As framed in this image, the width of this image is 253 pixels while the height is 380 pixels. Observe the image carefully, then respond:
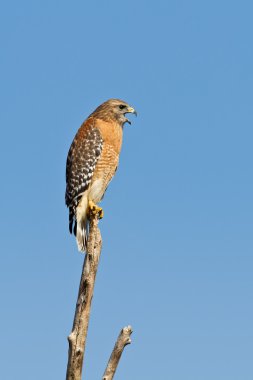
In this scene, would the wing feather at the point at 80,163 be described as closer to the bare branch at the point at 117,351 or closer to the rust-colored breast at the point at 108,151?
the rust-colored breast at the point at 108,151

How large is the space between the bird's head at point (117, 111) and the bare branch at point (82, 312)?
3.43 metres

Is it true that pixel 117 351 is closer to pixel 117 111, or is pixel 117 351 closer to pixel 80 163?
pixel 80 163

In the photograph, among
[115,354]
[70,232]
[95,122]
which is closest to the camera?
[115,354]

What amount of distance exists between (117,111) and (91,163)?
1.16 m

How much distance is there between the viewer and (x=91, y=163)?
1202cm

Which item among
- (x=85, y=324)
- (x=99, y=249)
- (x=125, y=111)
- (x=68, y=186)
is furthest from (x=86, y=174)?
(x=85, y=324)

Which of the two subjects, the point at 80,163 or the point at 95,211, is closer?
Answer: the point at 95,211

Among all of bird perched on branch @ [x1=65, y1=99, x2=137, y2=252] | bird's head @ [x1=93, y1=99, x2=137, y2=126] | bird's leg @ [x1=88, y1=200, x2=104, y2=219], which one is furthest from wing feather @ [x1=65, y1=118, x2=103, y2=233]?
bird's head @ [x1=93, y1=99, x2=137, y2=126]

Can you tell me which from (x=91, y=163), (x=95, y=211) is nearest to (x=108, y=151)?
(x=91, y=163)

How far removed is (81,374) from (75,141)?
4.48m

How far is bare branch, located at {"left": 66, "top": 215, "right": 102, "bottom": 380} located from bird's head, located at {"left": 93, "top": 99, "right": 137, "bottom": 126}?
3433 millimetres

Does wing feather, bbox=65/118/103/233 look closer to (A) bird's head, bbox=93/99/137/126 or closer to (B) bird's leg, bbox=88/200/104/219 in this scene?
(B) bird's leg, bbox=88/200/104/219

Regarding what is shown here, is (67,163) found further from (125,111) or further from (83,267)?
(83,267)

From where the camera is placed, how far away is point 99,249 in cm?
957
